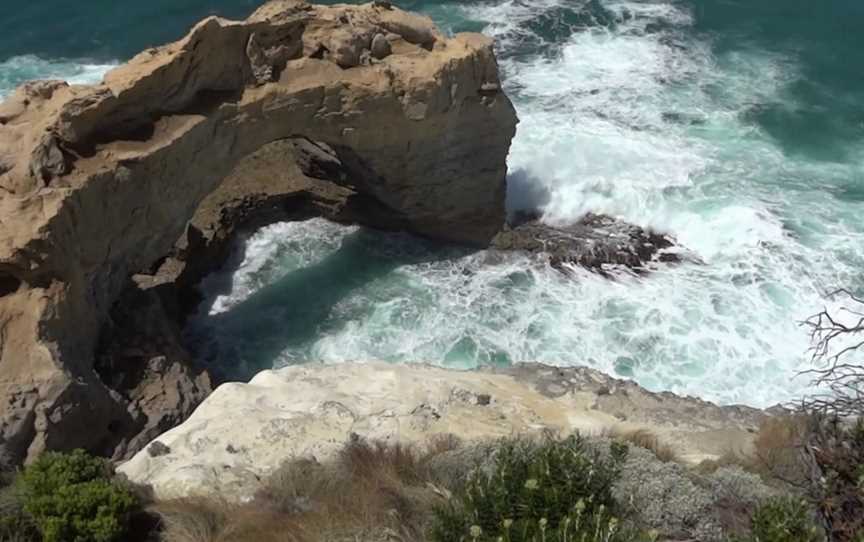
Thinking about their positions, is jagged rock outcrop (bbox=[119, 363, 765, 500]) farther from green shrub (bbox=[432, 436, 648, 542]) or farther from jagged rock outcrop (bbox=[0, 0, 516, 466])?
green shrub (bbox=[432, 436, 648, 542])

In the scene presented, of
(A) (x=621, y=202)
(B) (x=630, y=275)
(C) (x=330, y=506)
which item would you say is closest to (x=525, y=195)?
(A) (x=621, y=202)

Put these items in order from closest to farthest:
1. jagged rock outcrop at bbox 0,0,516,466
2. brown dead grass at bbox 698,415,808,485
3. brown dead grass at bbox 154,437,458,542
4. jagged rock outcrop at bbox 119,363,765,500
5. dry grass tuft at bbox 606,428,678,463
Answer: brown dead grass at bbox 154,437,458,542 < brown dead grass at bbox 698,415,808,485 < dry grass tuft at bbox 606,428,678,463 < jagged rock outcrop at bbox 119,363,765,500 < jagged rock outcrop at bbox 0,0,516,466

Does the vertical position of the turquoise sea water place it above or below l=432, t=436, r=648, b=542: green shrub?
below

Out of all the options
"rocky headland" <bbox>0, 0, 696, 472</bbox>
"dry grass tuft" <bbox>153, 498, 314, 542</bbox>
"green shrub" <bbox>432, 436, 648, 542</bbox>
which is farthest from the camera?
"rocky headland" <bbox>0, 0, 696, 472</bbox>

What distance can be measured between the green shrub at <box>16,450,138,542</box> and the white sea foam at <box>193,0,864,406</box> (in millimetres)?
8730

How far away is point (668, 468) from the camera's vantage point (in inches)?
436

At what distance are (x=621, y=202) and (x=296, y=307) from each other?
341 inches

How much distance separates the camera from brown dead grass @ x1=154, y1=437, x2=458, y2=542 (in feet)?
33.3

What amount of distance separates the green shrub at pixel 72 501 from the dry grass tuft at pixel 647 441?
6.14m

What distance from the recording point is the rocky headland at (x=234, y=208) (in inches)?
583

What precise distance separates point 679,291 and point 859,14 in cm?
1485

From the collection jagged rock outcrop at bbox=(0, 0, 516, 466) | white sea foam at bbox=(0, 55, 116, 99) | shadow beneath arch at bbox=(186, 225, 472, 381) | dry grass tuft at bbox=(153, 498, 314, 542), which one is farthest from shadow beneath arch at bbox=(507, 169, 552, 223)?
dry grass tuft at bbox=(153, 498, 314, 542)

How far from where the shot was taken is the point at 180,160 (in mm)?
17328

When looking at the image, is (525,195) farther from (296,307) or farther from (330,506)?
(330,506)
